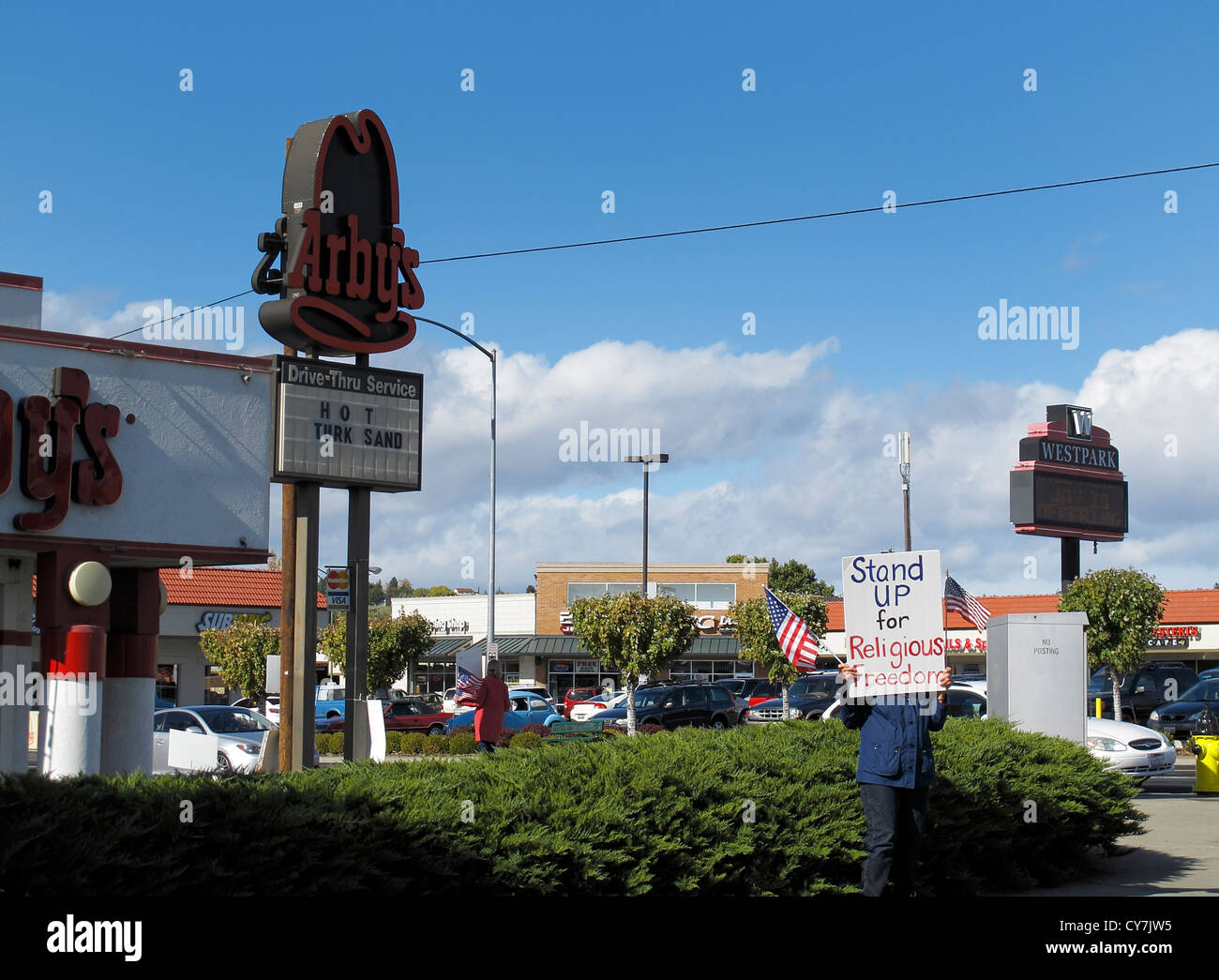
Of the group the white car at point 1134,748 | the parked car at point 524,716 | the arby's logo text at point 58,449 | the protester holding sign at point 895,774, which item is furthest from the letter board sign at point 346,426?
the parked car at point 524,716

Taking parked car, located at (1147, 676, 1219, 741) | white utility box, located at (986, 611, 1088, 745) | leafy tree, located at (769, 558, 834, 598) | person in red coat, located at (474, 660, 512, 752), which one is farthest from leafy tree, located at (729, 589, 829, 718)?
leafy tree, located at (769, 558, 834, 598)

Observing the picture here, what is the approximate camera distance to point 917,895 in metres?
9.55

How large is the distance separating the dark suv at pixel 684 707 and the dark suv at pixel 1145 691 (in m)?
8.98

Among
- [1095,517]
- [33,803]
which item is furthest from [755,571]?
[33,803]

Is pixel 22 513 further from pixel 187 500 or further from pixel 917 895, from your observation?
pixel 917 895

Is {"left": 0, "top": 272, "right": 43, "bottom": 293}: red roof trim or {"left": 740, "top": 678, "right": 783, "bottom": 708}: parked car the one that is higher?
{"left": 0, "top": 272, "right": 43, "bottom": 293}: red roof trim

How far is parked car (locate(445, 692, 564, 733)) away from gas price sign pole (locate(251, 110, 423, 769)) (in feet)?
56.0

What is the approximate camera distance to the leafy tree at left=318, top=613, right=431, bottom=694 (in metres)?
38.7

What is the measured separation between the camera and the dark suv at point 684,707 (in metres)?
32.8

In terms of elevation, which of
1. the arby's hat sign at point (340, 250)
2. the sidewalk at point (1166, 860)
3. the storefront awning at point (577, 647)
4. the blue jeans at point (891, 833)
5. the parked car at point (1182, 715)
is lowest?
the sidewalk at point (1166, 860)

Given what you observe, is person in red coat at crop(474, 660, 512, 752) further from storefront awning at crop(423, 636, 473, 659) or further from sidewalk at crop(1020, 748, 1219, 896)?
storefront awning at crop(423, 636, 473, 659)

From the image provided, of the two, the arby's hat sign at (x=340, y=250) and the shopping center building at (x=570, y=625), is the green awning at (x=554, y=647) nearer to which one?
the shopping center building at (x=570, y=625)

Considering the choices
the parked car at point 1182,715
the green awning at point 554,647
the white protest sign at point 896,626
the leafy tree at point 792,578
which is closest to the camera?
the white protest sign at point 896,626
